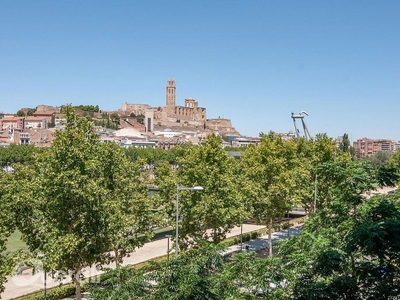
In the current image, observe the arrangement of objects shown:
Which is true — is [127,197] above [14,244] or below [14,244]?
above

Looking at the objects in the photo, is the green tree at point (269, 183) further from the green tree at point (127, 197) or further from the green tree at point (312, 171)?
the green tree at point (127, 197)

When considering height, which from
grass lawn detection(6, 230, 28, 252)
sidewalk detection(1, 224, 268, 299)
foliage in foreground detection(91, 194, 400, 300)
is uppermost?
foliage in foreground detection(91, 194, 400, 300)

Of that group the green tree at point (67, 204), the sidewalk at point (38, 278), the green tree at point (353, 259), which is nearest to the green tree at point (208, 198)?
the sidewalk at point (38, 278)

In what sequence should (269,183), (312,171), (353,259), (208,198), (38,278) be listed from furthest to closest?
(312,171) → (269,183) → (38,278) → (208,198) → (353,259)

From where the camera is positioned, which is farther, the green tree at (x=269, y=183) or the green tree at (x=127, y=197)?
the green tree at (x=269, y=183)

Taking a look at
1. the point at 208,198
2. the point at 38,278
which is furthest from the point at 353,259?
the point at 38,278

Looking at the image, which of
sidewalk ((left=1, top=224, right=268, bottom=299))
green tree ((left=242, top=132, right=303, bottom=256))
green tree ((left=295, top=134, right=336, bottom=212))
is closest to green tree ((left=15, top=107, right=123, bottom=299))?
sidewalk ((left=1, top=224, right=268, bottom=299))

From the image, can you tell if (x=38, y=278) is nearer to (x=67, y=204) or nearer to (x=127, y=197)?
(x=127, y=197)

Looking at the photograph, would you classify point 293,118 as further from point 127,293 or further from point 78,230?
point 127,293

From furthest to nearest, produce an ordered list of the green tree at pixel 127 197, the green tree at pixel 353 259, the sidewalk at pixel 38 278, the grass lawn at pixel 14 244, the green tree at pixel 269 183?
the grass lawn at pixel 14 244, the green tree at pixel 269 183, the sidewalk at pixel 38 278, the green tree at pixel 127 197, the green tree at pixel 353 259

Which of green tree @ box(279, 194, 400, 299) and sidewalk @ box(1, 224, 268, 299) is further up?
green tree @ box(279, 194, 400, 299)

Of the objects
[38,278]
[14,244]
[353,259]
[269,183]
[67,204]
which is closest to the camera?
[353,259]

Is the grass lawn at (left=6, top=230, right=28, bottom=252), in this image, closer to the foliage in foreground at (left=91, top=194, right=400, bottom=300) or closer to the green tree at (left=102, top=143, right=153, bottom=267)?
the green tree at (left=102, top=143, right=153, bottom=267)

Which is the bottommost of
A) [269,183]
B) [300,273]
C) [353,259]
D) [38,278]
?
[38,278]
